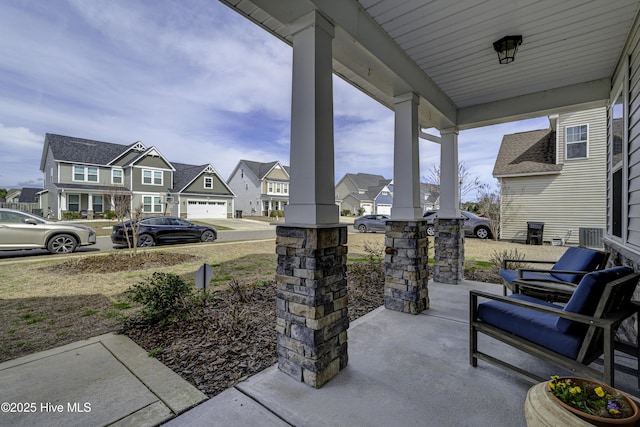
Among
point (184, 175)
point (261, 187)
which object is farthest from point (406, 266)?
point (261, 187)

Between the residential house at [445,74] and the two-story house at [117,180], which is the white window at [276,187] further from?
the residential house at [445,74]

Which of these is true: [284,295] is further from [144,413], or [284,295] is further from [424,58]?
[424,58]

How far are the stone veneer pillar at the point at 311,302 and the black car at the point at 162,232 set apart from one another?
8395 mm

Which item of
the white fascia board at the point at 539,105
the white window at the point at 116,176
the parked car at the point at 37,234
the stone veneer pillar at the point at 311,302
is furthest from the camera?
the white window at the point at 116,176

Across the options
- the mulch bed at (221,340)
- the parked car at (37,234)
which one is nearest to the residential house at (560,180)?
the mulch bed at (221,340)

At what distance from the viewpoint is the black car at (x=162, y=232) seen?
864 cm

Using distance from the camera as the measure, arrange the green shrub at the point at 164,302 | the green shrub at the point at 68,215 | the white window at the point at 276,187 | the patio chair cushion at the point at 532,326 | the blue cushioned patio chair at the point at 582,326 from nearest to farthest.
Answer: the blue cushioned patio chair at the point at 582,326, the patio chair cushion at the point at 532,326, the green shrub at the point at 164,302, the green shrub at the point at 68,215, the white window at the point at 276,187

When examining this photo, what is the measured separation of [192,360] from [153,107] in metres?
10.2

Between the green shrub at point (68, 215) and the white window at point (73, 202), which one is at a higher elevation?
the white window at point (73, 202)

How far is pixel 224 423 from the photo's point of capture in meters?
1.61

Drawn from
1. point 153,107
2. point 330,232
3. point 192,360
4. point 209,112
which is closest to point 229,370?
point 192,360

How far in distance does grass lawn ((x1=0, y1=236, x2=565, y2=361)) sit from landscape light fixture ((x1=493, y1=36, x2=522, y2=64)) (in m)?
4.58

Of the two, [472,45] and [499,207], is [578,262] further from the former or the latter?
[499,207]

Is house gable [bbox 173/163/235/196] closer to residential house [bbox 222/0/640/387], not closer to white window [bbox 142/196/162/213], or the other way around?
white window [bbox 142/196/162/213]
